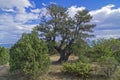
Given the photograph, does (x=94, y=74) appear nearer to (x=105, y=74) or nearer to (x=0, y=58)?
(x=105, y=74)

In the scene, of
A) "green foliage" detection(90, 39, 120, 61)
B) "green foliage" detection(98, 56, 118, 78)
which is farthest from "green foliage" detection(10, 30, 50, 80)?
"green foliage" detection(90, 39, 120, 61)

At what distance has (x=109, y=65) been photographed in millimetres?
19438

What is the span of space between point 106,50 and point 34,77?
8958mm

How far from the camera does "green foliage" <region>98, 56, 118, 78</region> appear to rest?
19375 mm

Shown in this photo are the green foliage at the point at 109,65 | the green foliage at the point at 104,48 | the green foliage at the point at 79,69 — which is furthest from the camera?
the green foliage at the point at 104,48

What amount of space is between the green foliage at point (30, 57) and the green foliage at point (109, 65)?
4.55 meters

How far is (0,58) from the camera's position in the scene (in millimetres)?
32312

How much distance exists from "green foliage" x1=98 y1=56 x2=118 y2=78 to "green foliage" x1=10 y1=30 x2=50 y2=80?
4547mm

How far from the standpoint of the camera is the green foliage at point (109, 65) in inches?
763

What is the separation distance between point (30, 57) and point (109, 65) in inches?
250

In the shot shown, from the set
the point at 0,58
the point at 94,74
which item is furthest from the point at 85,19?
the point at 0,58

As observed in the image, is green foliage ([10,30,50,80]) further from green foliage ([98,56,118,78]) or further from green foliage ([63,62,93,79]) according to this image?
green foliage ([98,56,118,78])

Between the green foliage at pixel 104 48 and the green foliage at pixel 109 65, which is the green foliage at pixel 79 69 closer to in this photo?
the green foliage at pixel 109 65

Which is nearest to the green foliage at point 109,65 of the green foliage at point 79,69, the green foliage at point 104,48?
the green foliage at point 79,69
